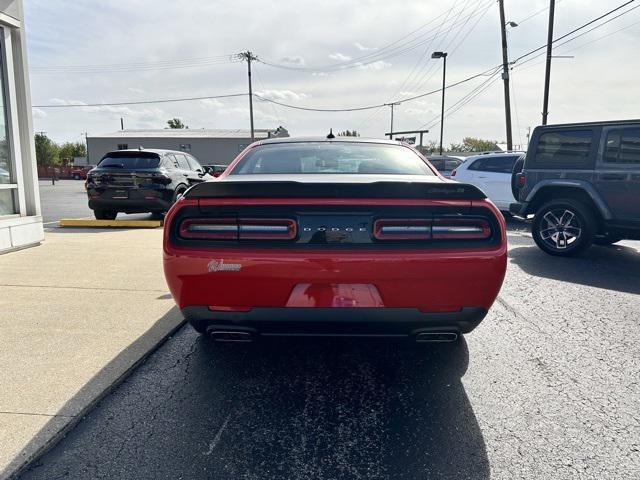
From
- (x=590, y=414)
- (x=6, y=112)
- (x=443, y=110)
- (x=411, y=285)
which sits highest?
(x=443, y=110)

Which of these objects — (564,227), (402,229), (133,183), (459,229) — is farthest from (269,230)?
(133,183)

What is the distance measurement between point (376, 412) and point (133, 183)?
8.31 m

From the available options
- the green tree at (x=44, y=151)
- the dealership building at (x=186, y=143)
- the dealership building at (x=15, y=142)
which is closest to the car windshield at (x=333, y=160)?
the dealership building at (x=15, y=142)

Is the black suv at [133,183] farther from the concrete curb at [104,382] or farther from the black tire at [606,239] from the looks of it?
the black tire at [606,239]

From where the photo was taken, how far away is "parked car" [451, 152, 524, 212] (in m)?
10.6

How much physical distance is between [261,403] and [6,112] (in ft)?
20.7

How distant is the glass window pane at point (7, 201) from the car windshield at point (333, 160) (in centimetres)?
479

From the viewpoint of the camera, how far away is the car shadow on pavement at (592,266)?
5.37m

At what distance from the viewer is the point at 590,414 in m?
2.51

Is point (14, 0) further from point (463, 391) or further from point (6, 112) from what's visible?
point (463, 391)

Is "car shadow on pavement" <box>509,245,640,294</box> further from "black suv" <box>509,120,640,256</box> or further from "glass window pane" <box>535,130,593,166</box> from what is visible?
"glass window pane" <box>535,130,593,166</box>

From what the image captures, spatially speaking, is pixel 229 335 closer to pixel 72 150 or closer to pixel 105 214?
pixel 105 214

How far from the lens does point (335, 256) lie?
2.31 meters

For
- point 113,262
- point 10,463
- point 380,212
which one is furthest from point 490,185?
point 10,463
